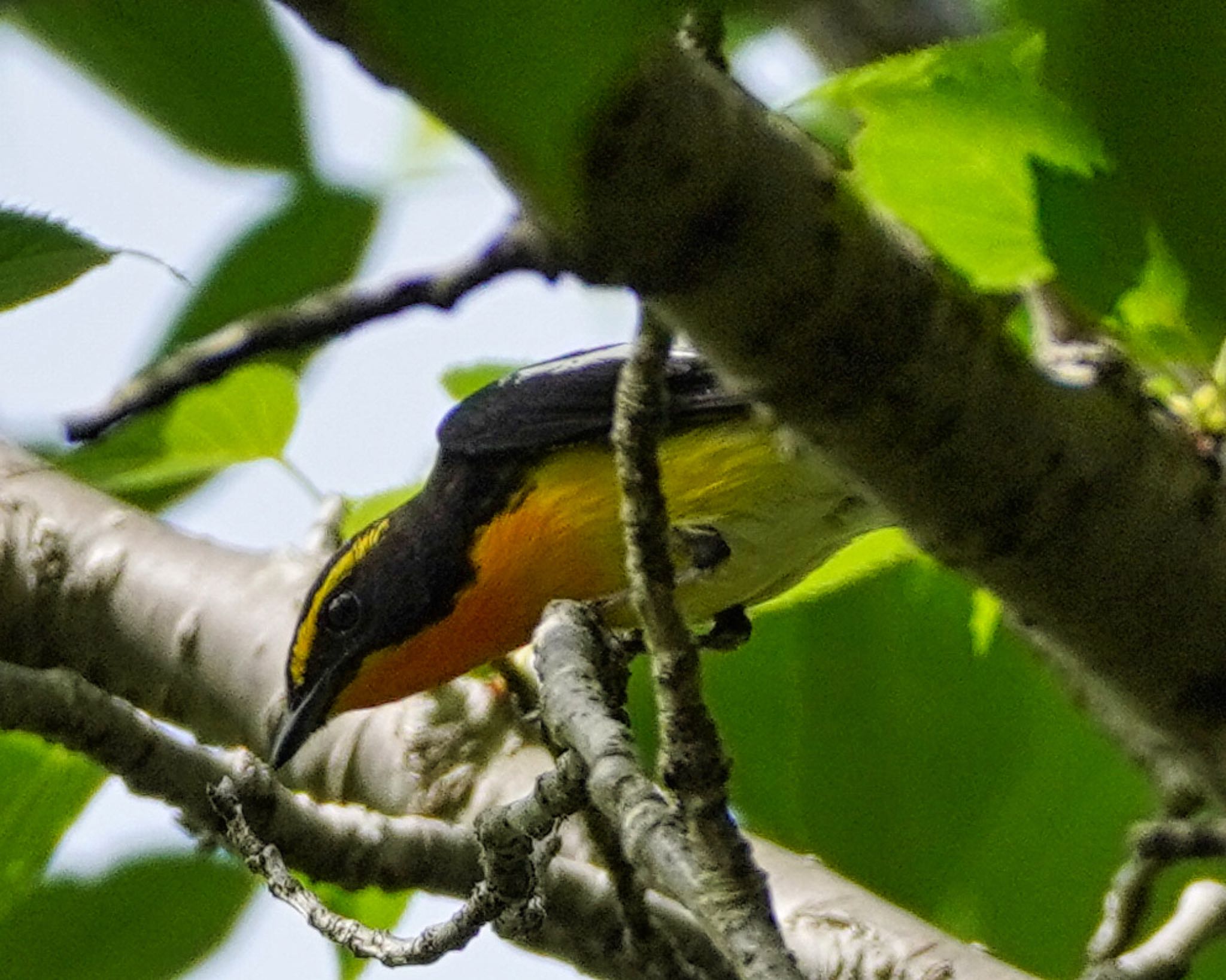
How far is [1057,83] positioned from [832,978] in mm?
2347

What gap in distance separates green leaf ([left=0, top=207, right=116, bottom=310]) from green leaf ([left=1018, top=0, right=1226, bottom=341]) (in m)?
0.75

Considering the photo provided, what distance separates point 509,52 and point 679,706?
1345 mm

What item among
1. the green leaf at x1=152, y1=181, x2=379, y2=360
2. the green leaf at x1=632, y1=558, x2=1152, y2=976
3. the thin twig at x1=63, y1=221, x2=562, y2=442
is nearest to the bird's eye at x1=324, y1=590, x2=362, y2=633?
the green leaf at x1=632, y1=558, x2=1152, y2=976

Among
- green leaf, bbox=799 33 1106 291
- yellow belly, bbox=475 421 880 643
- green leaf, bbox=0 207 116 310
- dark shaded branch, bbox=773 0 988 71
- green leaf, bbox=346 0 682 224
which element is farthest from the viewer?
yellow belly, bbox=475 421 880 643

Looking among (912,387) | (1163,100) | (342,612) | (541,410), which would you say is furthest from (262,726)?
(1163,100)

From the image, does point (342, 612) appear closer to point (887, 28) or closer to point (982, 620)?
point (982, 620)

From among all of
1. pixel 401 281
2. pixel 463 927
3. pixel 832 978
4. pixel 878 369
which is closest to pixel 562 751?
pixel 463 927

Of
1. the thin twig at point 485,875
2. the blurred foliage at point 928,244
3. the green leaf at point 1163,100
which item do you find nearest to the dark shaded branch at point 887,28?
the blurred foliage at point 928,244

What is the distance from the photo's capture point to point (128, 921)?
255 cm

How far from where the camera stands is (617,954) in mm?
2271

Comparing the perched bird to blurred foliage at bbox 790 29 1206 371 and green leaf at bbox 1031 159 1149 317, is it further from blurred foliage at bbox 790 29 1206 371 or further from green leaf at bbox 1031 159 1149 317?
green leaf at bbox 1031 159 1149 317

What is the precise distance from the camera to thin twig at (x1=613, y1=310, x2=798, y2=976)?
51.3 inches

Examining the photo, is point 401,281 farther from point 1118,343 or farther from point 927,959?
point 927,959

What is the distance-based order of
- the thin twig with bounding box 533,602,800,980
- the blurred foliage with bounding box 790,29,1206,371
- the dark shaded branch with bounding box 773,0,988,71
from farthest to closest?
the dark shaded branch with bounding box 773,0,988,71 < the blurred foliage with bounding box 790,29,1206,371 < the thin twig with bounding box 533,602,800,980
